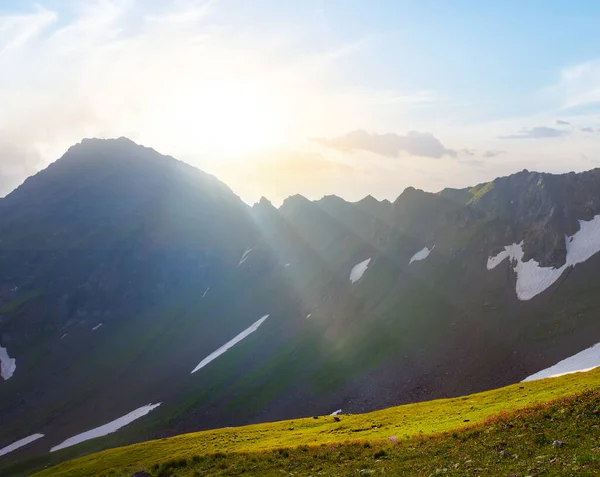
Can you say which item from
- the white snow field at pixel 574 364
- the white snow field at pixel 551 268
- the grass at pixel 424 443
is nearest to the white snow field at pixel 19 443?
the grass at pixel 424 443

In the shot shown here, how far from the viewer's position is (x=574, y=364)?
10006 centimetres

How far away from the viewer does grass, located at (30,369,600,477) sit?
26812 millimetres

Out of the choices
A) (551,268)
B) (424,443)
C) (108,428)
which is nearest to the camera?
(424,443)

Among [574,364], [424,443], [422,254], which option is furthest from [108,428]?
[424,443]

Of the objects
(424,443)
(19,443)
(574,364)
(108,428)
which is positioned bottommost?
(574,364)

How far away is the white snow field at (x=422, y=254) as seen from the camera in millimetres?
187875

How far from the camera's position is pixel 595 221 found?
500 ft

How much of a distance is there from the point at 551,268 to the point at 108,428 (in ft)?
518

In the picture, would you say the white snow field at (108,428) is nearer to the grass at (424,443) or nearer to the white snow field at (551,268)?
the grass at (424,443)

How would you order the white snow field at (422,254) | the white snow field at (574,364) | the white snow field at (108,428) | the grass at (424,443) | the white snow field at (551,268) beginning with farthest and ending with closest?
the white snow field at (422,254) < the white snow field at (108,428) < the white snow field at (551,268) < the white snow field at (574,364) < the grass at (424,443)

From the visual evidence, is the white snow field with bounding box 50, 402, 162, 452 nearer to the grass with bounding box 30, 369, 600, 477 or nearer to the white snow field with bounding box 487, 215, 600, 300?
the grass with bounding box 30, 369, 600, 477

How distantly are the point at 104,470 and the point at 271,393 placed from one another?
9255cm

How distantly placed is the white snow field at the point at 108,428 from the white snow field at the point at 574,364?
127 m

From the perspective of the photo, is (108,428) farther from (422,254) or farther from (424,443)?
(424,443)
